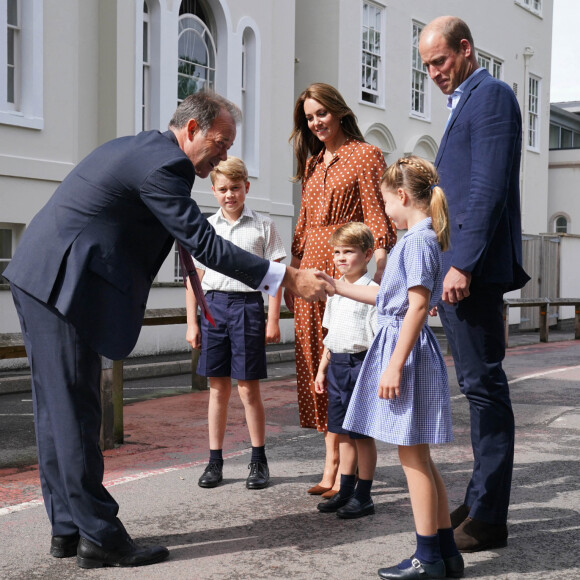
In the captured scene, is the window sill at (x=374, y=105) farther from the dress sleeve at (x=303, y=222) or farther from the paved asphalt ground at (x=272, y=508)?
the dress sleeve at (x=303, y=222)

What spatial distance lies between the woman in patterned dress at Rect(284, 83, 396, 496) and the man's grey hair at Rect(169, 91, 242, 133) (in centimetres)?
106

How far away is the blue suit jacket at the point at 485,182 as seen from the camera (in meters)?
3.83

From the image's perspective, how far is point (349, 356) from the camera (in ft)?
15.0

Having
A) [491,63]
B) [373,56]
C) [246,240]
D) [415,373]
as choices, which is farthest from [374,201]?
[491,63]

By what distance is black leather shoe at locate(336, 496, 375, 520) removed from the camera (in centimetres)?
446

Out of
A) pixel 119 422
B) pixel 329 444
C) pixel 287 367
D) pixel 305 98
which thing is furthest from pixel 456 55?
pixel 287 367

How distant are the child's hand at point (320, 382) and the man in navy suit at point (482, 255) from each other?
963mm

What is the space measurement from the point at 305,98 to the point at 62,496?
2387 mm

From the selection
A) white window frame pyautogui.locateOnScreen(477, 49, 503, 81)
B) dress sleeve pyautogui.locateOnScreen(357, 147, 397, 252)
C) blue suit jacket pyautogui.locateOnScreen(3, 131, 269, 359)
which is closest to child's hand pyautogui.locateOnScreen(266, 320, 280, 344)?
dress sleeve pyautogui.locateOnScreen(357, 147, 397, 252)

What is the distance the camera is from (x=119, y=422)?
642 cm

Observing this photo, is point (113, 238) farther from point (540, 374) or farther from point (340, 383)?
point (540, 374)

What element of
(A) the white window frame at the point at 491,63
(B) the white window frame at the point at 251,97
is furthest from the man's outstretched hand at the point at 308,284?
(A) the white window frame at the point at 491,63

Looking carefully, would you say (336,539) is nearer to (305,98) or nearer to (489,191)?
(489,191)

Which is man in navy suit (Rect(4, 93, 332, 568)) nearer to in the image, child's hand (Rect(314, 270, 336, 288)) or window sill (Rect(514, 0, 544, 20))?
child's hand (Rect(314, 270, 336, 288))
